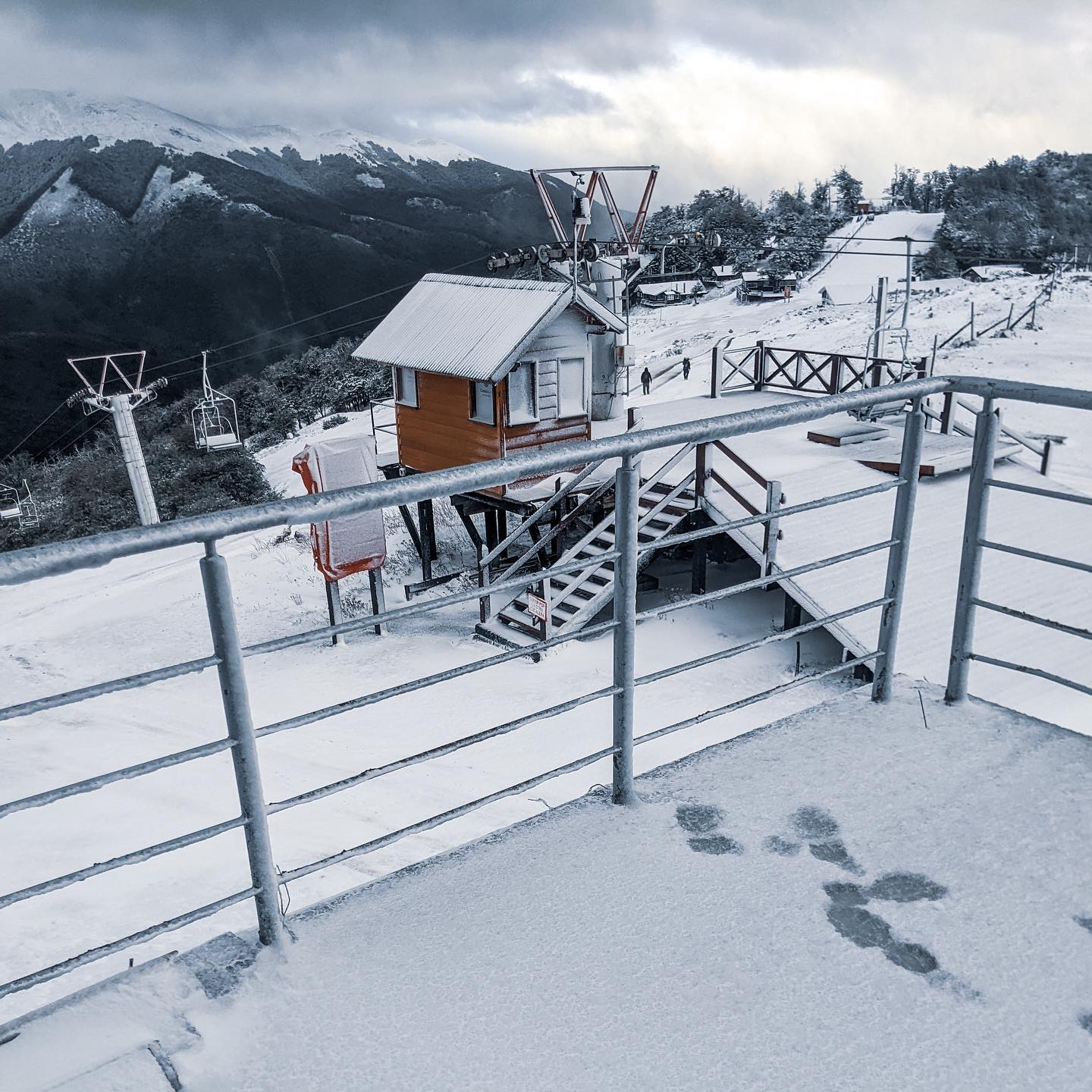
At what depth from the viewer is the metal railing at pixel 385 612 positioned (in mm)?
1768

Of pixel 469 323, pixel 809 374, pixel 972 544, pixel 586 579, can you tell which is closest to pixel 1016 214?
pixel 809 374

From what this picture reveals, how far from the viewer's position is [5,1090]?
1814 millimetres

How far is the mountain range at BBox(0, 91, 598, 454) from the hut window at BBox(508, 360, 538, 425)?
1487 inches

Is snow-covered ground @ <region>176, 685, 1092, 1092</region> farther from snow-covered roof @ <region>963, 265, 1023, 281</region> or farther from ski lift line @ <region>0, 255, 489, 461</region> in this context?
snow-covered roof @ <region>963, 265, 1023, 281</region>

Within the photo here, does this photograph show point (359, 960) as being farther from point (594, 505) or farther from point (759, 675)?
point (594, 505)

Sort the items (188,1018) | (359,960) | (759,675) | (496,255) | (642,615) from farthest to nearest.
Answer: (496,255)
(759,675)
(642,615)
(359,960)
(188,1018)

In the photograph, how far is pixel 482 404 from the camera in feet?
53.7

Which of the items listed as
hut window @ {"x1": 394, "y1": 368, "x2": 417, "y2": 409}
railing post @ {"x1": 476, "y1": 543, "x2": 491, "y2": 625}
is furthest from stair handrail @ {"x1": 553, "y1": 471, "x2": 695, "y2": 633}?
hut window @ {"x1": 394, "y1": 368, "x2": 417, "y2": 409}

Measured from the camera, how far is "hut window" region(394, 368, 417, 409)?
17.8m

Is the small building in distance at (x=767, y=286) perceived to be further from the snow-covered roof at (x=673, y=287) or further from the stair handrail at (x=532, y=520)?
the stair handrail at (x=532, y=520)

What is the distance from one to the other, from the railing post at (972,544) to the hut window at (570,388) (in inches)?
538

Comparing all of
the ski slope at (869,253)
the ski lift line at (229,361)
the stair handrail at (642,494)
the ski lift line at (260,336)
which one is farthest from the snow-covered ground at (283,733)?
the ski slope at (869,253)

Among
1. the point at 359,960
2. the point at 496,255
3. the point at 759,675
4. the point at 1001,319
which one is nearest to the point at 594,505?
the point at 759,675

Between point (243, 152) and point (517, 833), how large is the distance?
8023cm
